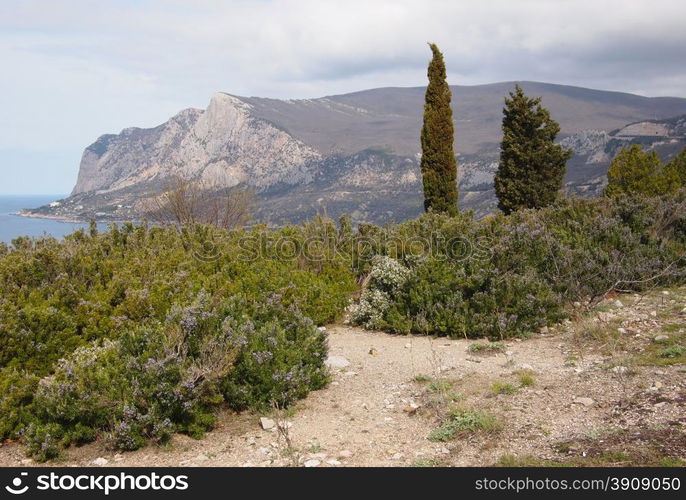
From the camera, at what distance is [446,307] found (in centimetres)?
831

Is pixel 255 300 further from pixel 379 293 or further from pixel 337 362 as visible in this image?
pixel 379 293

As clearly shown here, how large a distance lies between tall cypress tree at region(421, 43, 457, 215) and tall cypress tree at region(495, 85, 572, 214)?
4.12 meters

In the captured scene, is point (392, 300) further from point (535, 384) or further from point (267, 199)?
point (267, 199)

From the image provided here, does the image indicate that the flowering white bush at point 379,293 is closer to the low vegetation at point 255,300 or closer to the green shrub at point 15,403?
the low vegetation at point 255,300

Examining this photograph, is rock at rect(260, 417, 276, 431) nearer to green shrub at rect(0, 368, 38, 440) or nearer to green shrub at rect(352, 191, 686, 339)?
green shrub at rect(0, 368, 38, 440)

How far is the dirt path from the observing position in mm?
4406

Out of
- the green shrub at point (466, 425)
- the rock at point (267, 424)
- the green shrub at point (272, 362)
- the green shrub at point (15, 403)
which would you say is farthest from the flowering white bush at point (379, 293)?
the green shrub at point (15, 403)

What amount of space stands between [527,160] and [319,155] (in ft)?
326

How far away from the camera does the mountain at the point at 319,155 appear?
8712 cm

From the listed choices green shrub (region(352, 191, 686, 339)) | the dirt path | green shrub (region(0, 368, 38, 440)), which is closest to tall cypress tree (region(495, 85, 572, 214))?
green shrub (region(352, 191, 686, 339))

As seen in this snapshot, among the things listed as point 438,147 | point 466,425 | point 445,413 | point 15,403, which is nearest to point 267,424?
point 445,413

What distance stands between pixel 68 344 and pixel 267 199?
9541 centimetres

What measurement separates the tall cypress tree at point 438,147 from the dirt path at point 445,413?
15463mm

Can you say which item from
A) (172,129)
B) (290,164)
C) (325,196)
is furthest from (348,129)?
(325,196)
